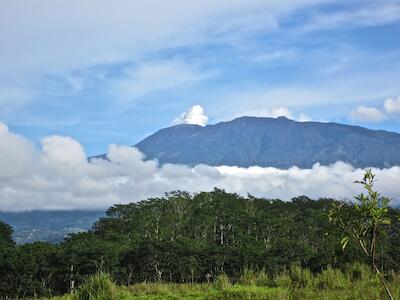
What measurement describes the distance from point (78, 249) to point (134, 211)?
82.2 feet

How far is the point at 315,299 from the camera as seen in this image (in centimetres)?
899

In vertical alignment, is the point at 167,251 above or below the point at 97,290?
below

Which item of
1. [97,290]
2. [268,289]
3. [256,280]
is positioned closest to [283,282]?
[256,280]

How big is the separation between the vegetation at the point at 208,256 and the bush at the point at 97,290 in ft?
0.07

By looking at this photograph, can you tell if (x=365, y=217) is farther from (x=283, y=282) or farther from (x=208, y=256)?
(x=208, y=256)

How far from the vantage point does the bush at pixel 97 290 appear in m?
10.2

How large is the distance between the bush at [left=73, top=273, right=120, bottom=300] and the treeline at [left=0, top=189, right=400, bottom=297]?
20.0 m

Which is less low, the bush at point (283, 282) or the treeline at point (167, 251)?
the bush at point (283, 282)

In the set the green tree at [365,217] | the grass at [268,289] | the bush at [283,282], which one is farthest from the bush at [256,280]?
the green tree at [365,217]

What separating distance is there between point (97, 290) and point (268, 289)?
3692 millimetres

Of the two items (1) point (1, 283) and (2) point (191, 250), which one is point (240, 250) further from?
(1) point (1, 283)

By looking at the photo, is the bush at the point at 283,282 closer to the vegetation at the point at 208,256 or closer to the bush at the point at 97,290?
the vegetation at the point at 208,256

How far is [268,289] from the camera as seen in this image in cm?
1075

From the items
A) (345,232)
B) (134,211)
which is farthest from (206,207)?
(345,232)
